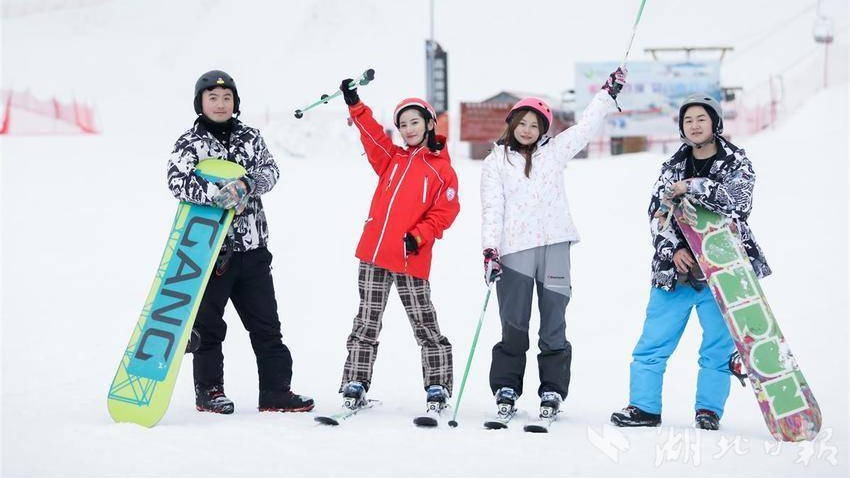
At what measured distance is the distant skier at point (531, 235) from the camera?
4852mm

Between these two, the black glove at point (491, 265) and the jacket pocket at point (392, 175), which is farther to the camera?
the jacket pocket at point (392, 175)

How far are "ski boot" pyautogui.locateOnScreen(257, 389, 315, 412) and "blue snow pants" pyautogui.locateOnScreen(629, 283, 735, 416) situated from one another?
5.50ft

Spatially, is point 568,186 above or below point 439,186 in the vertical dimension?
above

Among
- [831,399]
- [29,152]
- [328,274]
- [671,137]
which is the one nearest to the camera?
[831,399]

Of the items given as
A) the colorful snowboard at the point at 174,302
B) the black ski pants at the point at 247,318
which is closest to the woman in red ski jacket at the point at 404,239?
the black ski pants at the point at 247,318

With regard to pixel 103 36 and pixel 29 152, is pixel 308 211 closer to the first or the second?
pixel 29 152

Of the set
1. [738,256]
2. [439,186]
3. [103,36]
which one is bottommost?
[738,256]

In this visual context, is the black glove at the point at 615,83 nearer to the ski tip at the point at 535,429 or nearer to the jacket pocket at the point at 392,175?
the jacket pocket at the point at 392,175

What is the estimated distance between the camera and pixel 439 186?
16.1 ft

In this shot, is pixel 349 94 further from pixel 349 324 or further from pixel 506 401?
pixel 349 324

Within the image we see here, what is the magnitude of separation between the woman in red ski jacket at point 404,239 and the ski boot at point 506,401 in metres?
0.28

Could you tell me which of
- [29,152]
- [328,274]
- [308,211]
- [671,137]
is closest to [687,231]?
[328,274]

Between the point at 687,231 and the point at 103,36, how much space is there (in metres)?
77.1

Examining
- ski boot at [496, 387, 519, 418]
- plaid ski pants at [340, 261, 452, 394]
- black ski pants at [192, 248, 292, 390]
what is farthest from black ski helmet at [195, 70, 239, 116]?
ski boot at [496, 387, 519, 418]
